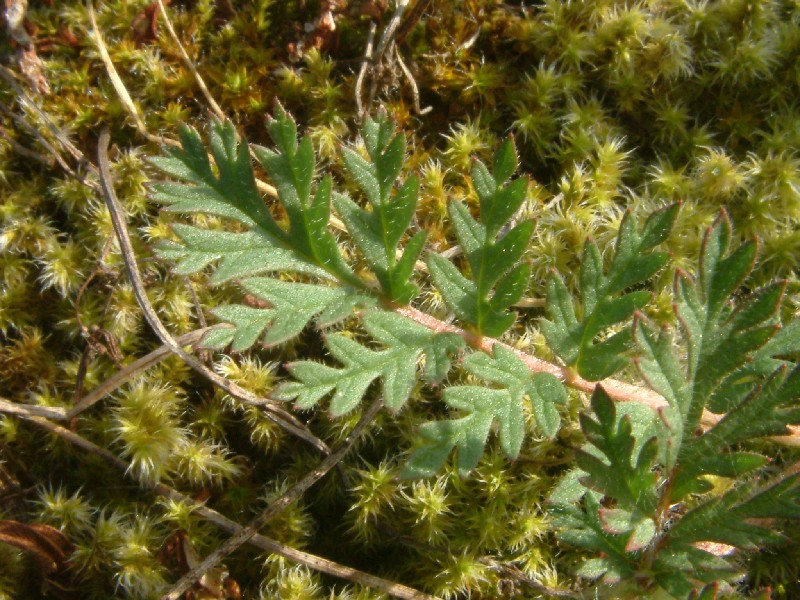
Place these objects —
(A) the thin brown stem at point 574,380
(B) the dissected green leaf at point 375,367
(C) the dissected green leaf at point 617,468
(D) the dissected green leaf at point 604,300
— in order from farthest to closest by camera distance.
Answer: (A) the thin brown stem at point 574,380 < (D) the dissected green leaf at point 604,300 < (B) the dissected green leaf at point 375,367 < (C) the dissected green leaf at point 617,468

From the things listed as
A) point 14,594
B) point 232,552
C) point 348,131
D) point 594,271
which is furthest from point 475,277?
point 14,594

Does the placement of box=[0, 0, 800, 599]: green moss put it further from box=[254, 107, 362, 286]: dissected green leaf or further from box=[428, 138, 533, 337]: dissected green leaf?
box=[254, 107, 362, 286]: dissected green leaf

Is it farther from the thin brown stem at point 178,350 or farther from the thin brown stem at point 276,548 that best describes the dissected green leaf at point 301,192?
the thin brown stem at point 276,548

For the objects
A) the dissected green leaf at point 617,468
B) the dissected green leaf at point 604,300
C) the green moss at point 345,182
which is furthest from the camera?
the green moss at point 345,182

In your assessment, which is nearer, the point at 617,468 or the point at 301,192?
the point at 617,468

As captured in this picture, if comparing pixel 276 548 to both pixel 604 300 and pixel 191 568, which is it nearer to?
pixel 191 568

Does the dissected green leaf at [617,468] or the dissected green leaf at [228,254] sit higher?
the dissected green leaf at [228,254]

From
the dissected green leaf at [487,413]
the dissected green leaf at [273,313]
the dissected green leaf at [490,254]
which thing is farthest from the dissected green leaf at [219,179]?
the dissected green leaf at [487,413]

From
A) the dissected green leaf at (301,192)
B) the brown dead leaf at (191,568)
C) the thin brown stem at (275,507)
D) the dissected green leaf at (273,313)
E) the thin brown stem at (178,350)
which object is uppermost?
the dissected green leaf at (301,192)

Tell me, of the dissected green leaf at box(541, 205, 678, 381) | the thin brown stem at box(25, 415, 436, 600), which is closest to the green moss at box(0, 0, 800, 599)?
the thin brown stem at box(25, 415, 436, 600)

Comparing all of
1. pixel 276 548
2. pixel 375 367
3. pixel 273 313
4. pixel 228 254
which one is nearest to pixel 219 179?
pixel 228 254

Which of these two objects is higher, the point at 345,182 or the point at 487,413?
the point at 345,182
